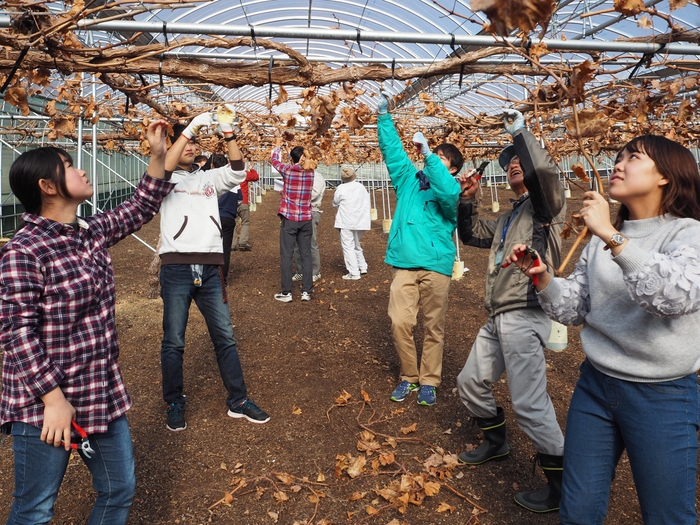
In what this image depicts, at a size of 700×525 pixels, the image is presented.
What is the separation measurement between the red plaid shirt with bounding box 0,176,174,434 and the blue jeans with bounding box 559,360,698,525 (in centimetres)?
165

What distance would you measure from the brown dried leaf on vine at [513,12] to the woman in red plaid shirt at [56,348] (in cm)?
155

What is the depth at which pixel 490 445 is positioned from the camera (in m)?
3.08

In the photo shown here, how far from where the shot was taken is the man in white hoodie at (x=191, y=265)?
10.8 ft

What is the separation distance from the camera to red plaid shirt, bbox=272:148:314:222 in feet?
22.6

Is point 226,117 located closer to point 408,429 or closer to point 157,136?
point 157,136

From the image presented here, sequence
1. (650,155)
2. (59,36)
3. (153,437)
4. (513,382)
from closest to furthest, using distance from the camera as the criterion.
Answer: (650,155) → (59,36) → (513,382) → (153,437)

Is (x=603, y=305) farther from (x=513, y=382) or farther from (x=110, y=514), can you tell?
(x=110, y=514)

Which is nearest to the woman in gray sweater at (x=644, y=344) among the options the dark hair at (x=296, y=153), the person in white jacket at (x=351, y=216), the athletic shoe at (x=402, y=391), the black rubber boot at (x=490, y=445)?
the black rubber boot at (x=490, y=445)

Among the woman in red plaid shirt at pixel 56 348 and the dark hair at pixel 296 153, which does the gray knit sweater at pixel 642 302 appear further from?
the dark hair at pixel 296 153

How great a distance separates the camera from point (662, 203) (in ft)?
5.69

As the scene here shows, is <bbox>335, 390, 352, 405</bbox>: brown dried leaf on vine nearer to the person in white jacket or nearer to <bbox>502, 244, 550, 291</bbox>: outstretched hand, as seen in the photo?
<bbox>502, 244, 550, 291</bbox>: outstretched hand

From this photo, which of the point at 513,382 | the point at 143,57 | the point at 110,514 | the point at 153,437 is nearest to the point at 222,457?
the point at 153,437

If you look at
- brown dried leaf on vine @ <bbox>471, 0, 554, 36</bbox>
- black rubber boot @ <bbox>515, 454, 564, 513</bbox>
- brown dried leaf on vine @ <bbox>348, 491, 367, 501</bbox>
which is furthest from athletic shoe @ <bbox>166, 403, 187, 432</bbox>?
brown dried leaf on vine @ <bbox>471, 0, 554, 36</bbox>

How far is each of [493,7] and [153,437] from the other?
3.34 metres
